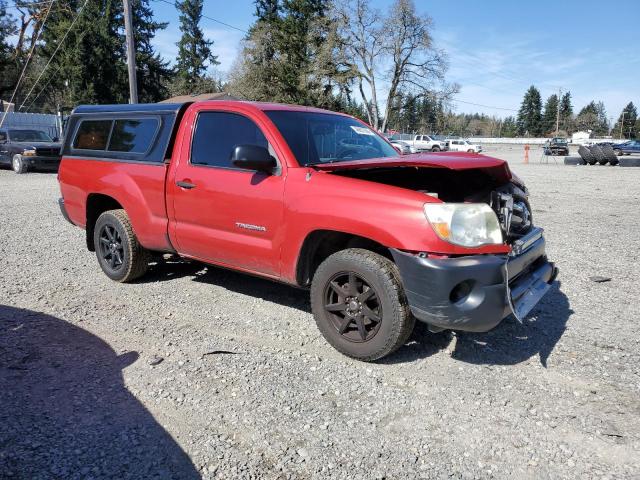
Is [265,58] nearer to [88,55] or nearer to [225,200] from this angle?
[88,55]

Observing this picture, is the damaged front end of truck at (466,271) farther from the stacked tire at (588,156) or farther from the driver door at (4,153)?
the stacked tire at (588,156)

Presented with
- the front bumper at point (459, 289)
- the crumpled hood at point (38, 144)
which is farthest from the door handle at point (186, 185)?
the crumpled hood at point (38, 144)

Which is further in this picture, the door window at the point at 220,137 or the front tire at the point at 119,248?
the front tire at the point at 119,248

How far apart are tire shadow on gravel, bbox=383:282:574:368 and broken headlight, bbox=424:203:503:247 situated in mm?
989

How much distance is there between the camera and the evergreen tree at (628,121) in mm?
118713

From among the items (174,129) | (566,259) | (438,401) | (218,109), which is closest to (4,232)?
(174,129)

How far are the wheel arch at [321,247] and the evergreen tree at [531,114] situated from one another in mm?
129016

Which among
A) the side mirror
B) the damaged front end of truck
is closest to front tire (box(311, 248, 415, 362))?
the damaged front end of truck

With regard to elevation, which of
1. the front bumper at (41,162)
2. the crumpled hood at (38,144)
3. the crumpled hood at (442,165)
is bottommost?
the front bumper at (41,162)

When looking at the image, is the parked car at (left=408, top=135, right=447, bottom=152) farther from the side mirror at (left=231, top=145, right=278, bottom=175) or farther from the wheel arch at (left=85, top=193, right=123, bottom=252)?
the side mirror at (left=231, top=145, right=278, bottom=175)

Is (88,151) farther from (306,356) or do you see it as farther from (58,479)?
(58,479)

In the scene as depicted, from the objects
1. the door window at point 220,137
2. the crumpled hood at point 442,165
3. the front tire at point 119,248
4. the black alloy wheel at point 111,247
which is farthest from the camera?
the black alloy wheel at point 111,247

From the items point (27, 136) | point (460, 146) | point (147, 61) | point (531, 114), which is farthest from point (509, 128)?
point (27, 136)

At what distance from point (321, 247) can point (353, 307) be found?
0.60 m
